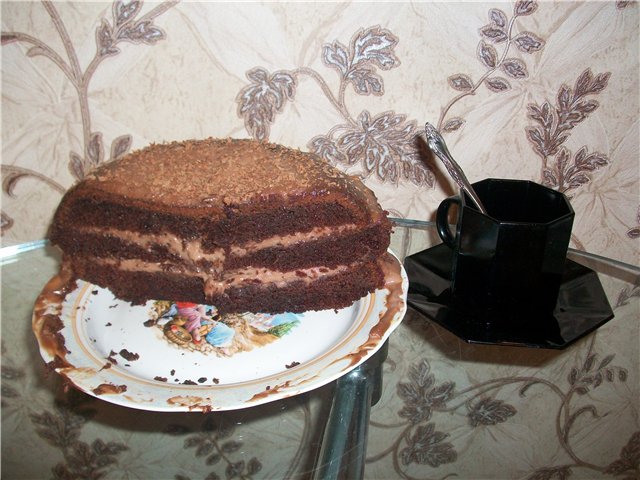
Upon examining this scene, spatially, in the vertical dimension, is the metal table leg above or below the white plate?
below

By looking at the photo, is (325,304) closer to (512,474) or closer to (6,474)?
(512,474)

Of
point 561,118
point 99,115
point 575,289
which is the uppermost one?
point 561,118

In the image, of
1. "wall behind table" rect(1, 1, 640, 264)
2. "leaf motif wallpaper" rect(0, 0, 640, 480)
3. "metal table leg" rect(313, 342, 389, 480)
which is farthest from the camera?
"wall behind table" rect(1, 1, 640, 264)

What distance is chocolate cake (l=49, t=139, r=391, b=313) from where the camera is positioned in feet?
4.00

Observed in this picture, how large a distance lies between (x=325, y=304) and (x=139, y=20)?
0.82 meters

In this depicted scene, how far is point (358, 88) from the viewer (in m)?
→ 1.42

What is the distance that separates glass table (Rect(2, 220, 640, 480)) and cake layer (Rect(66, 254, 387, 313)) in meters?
0.14

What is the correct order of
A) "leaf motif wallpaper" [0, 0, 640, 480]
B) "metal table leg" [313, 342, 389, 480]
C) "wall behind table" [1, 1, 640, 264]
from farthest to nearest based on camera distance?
"wall behind table" [1, 1, 640, 264]
"leaf motif wallpaper" [0, 0, 640, 480]
"metal table leg" [313, 342, 389, 480]

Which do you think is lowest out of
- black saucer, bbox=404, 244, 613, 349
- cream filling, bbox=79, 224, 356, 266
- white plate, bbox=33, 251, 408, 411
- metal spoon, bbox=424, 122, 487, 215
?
white plate, bbox=33, 251, 408, 411

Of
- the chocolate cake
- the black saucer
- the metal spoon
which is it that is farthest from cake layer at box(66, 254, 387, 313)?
the metal spoon

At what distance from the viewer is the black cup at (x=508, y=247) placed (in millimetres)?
1132

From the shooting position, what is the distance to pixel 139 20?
139 cm

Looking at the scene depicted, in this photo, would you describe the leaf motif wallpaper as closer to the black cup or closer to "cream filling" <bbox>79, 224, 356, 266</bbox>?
the black cup

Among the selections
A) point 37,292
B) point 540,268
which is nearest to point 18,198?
point 37,292
